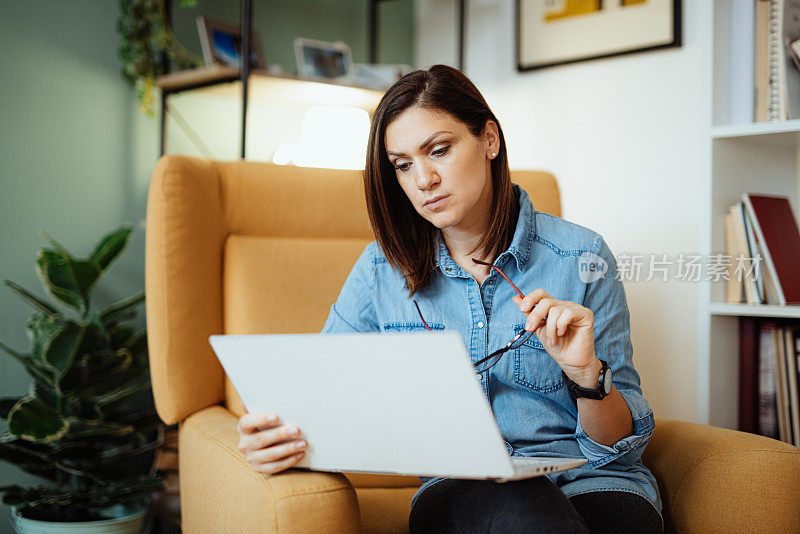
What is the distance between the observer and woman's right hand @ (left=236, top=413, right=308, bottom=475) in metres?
0.92

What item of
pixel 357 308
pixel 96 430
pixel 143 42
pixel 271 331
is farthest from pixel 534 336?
pixel 143 42

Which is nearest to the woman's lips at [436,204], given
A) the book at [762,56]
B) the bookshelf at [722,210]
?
the bookshelf at [722,210]

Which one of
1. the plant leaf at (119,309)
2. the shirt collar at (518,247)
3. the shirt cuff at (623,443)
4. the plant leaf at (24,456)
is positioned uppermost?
the shirt collar at (518,247)

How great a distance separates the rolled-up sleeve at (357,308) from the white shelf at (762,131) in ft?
2.48

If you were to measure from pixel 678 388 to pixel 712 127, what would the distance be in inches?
30.1

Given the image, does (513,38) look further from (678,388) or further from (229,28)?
(678,388)

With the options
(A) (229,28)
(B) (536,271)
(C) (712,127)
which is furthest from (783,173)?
(A) (229,28)

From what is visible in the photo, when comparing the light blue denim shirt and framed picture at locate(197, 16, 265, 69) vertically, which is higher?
framed picture at locate(197, 16, 265, 69)

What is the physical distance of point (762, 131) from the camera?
143 cm

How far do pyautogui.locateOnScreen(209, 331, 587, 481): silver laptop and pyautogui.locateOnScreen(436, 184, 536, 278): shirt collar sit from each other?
0.35 meters

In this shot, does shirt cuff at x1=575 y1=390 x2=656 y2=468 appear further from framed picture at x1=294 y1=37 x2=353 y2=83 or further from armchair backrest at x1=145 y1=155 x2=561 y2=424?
framed picture at x1=294 y1=37 x2=353 y2=83

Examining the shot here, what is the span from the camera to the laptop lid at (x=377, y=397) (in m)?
0.75

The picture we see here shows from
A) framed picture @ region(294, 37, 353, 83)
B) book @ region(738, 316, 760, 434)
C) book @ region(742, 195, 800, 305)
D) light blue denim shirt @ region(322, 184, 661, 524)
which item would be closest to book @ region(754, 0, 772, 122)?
book @ region(742, 195, 800, 305)

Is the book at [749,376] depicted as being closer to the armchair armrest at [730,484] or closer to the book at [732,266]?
the book at [732,266]
